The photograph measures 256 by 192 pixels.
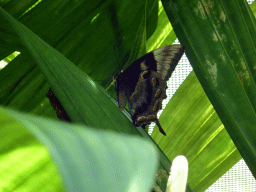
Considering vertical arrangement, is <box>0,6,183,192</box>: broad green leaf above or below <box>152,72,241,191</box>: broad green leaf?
above

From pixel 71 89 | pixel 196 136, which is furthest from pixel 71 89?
pixel 196 136

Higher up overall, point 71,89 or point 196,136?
point 71,89

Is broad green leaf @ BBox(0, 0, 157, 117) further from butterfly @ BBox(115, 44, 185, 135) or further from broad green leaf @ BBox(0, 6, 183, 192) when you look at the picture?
broad green leaf @ BBox(0, 6, 183, 192)

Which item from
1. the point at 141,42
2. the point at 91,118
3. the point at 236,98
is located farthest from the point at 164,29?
the point at 91,118

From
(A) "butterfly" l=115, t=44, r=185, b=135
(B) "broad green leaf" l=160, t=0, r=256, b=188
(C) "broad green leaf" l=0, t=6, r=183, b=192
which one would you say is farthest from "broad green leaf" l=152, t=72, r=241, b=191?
(C) "broad green leaf" l=0, t=6, r=183, b=192

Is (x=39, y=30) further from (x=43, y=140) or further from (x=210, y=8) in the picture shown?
(x=43, y=140)

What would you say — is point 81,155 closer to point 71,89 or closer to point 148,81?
point 71,89

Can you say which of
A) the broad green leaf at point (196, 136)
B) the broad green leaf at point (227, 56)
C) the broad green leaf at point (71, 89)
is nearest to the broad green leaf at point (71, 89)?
the broad green leaf at point (71, 89)
